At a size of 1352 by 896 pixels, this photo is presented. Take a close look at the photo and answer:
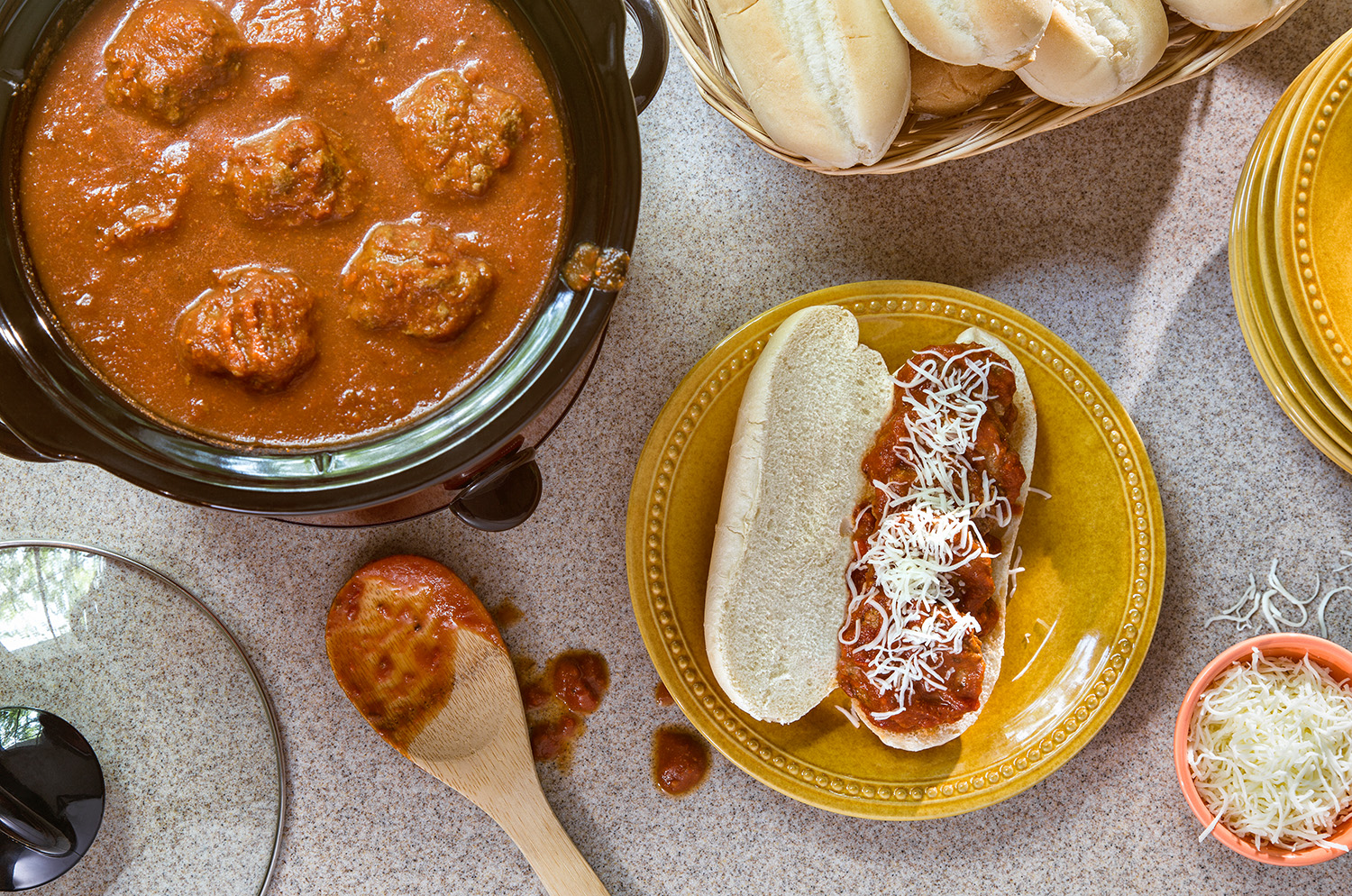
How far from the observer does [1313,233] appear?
195cm

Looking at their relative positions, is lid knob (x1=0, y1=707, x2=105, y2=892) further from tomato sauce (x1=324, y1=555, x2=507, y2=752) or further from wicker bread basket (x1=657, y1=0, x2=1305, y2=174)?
wicker bread basket (x1=657, y1=0, x2=1305, y2=174)

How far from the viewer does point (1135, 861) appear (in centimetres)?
220

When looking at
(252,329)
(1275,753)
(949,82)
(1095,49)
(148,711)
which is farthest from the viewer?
(148,711)

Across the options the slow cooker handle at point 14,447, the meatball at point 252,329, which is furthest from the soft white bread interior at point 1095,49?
the slow cooker handle at point 14,447

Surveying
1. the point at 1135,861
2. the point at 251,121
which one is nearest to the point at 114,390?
the point at 251,121

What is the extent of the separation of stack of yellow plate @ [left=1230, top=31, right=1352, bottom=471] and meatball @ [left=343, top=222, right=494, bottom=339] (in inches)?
65.8

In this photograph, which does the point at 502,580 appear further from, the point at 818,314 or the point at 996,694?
the point at 996,694

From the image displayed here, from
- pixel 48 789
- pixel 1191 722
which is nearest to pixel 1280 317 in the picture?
pixel 1191 722

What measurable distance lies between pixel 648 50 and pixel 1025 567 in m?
1.38

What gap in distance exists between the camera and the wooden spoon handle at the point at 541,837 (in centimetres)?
210

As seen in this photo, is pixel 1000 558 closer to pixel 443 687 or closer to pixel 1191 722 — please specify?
pixel 1191 722

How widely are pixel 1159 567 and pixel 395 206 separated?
1.78m

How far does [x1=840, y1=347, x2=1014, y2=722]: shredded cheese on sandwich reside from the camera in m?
1.87

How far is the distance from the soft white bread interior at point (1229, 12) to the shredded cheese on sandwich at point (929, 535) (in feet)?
2.35
